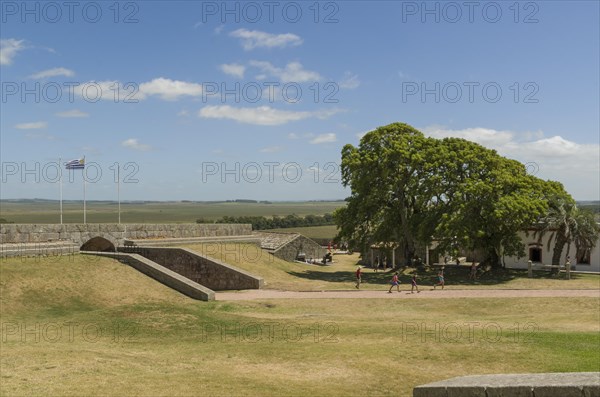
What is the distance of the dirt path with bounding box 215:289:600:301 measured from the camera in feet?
91.6

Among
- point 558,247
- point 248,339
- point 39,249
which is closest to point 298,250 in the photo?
point 558,247

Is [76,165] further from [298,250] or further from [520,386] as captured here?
[520,386]

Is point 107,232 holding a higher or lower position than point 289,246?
higher

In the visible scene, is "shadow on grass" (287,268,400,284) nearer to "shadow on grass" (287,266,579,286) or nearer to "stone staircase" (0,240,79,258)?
"shadow on grass" (287,266,579,286)

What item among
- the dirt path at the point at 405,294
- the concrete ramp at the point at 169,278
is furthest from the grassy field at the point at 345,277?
the concrete ramp at the point at 169,278

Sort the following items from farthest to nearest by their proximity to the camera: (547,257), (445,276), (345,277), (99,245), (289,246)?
(289,246), (547,257), (345,277), (445,276), (99,245)

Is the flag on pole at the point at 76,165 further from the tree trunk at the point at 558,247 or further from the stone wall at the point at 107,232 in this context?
the tree trunk at the point at 558,247

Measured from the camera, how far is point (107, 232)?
35938 mm

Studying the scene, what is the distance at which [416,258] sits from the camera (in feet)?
141

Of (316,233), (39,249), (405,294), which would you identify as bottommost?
(405,294)

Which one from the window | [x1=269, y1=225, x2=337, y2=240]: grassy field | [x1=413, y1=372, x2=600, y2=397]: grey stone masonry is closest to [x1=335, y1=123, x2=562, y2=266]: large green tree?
the window

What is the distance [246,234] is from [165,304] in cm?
2520

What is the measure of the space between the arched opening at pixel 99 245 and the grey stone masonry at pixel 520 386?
105 ft

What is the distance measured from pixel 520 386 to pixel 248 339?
12.2m
